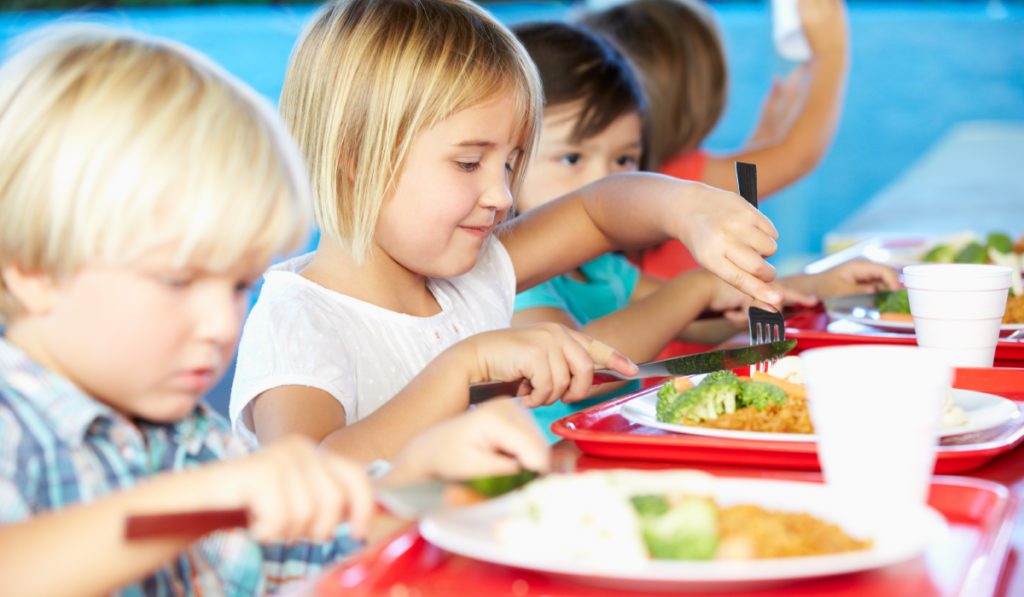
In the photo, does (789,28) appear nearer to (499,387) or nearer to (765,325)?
(765,325)

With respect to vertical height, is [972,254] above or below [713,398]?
below

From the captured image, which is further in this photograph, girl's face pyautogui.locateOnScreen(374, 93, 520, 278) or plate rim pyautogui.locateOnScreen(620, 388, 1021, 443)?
girl's face pyautogui.locateOnScreen(374, 93, 520, 278)

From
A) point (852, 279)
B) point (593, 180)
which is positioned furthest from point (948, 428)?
point (593, 180)

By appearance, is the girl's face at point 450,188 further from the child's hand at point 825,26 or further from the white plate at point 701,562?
the child's hand at point 825,26

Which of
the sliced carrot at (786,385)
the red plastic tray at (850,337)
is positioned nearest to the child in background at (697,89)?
the red plastic tray at (850,337)

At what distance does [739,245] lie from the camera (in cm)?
148

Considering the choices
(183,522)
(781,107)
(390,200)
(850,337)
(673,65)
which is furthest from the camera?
(781,107)

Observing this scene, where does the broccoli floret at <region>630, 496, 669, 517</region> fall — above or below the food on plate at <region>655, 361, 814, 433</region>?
above

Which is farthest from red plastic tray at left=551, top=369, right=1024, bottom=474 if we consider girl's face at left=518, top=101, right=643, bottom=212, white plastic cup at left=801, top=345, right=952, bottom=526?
girl's face at left=518, top=101, right=643, bottom=212

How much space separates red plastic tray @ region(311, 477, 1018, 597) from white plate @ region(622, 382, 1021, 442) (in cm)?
24

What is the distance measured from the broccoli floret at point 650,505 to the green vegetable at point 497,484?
118 millimetres

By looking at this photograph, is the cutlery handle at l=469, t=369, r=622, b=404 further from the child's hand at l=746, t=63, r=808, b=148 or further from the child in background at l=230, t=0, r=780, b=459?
the child's hand at l=746, t=63, r=808, b=148

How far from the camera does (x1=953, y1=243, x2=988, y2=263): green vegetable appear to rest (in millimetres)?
2277

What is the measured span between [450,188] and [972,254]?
4.00 feet
